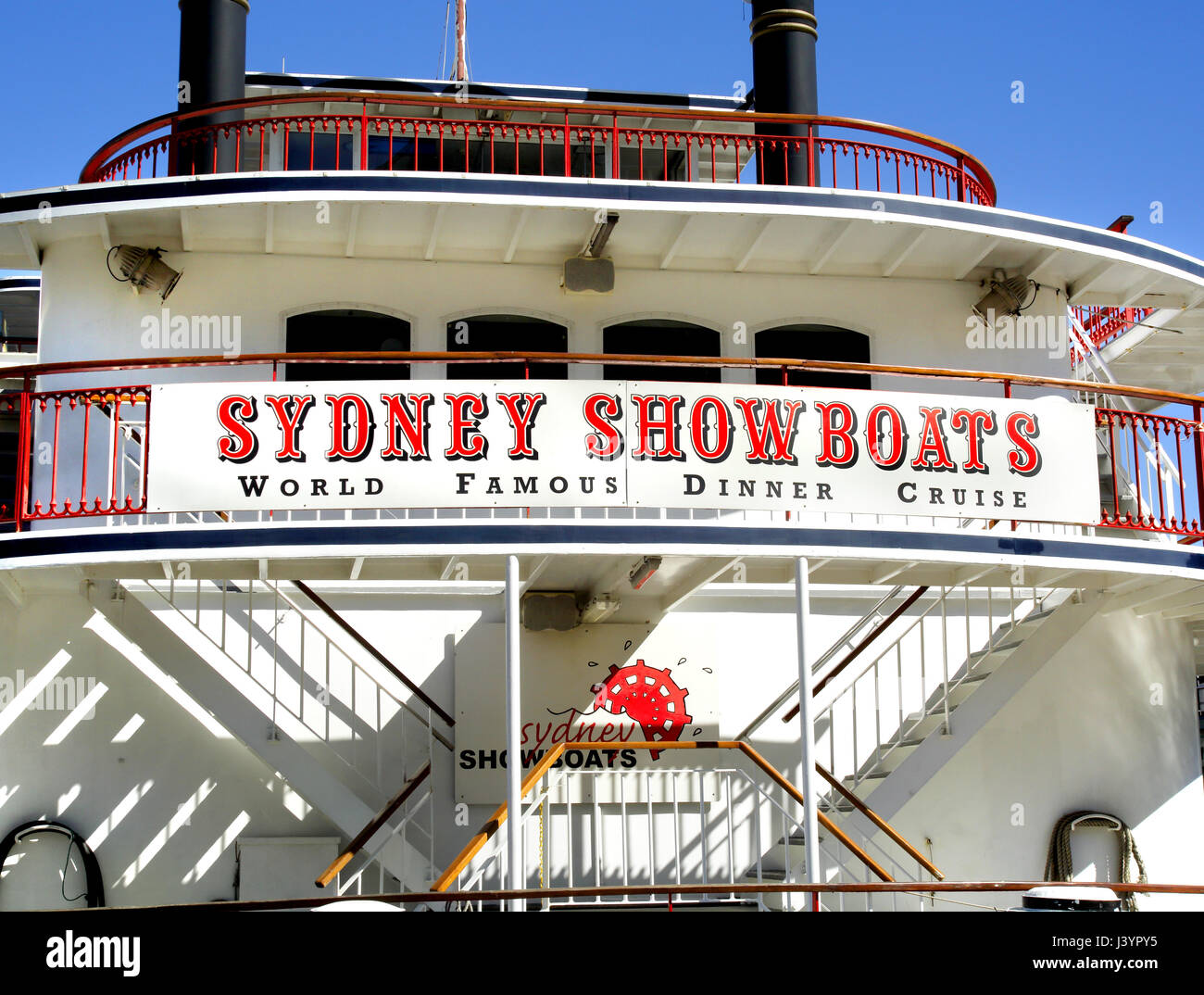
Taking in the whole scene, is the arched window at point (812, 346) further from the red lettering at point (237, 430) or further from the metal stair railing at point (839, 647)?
the red lettering at point (237, 430)

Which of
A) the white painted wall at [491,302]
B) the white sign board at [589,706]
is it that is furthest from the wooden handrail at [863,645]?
the white painted wall at [491,302]

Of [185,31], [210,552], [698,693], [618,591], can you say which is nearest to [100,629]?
[210,552]

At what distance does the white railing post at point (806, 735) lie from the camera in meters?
9.65

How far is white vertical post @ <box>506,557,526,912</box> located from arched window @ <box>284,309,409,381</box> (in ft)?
11.5

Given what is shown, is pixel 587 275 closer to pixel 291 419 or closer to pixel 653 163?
pixel 653 163

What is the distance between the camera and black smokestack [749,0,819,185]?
14461mm

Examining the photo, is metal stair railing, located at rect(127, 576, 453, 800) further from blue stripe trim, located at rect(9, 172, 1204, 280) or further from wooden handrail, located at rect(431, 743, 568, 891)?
blue stripe trim, located at rect(9, 172, 1204, 280)

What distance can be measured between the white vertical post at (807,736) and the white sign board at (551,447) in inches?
23.4

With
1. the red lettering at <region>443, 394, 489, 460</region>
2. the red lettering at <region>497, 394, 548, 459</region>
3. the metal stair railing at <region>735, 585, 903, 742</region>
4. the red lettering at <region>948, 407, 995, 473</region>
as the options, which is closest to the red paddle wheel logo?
the metal stair railing at <region>735, 585, 903, 742</region>

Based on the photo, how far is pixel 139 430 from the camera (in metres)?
11.1

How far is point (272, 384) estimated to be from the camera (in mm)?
9898
